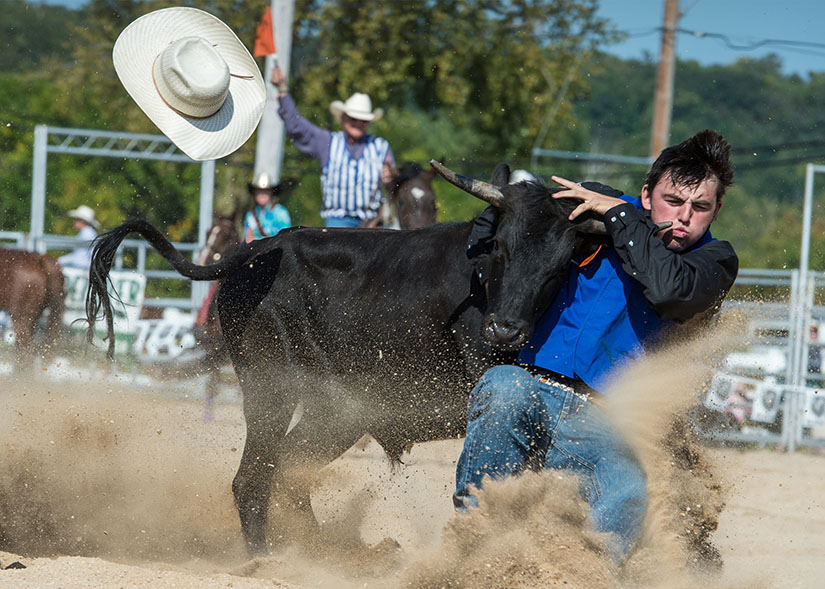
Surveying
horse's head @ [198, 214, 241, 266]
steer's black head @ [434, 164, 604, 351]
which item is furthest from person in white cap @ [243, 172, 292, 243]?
steer's black head @ [434, 164, 604, 351]

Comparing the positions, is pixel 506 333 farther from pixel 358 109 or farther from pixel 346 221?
pixel 358 109

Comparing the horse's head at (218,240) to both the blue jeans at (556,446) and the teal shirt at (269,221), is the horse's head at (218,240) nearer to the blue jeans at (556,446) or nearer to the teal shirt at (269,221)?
the teal shirt at (269,221)

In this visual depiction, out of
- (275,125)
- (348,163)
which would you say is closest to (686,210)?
(348,163)

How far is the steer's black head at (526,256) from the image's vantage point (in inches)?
119

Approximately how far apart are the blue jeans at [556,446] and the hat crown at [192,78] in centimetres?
194

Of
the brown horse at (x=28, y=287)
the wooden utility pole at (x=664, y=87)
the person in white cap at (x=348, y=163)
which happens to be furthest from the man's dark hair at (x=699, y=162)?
the wooden utility pole at (x=664, y=87)

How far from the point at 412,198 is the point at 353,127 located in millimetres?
852

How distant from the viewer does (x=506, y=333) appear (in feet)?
9.82

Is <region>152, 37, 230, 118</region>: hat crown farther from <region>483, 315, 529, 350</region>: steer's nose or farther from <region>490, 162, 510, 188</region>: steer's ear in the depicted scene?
<region>483, 315, 529, 350</region>: steer's nose

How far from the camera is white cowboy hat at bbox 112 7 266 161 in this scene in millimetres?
4188

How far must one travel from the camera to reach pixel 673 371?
123 inches

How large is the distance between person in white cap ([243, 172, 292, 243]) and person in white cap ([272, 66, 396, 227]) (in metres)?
0.90

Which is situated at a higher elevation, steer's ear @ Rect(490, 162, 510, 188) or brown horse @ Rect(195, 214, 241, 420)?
steer's ear @ Rect(490, 162, 510, 188)

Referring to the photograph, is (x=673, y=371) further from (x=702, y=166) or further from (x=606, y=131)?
(x=606, y=131)
